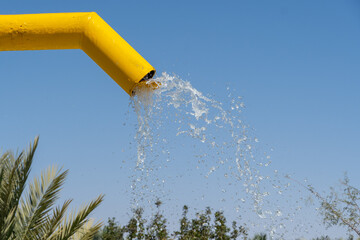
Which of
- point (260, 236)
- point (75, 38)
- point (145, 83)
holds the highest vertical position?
point (260, 236)

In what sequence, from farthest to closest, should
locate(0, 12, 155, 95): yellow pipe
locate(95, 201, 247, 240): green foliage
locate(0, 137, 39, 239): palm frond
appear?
locate(95, 201, 247, 240): green foliage → locate(0, 137, 39, 239): palm frond → locate(0, 12, 155, 95): yellow pipe

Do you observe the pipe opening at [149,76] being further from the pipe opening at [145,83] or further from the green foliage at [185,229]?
the green foliage at [185,229]

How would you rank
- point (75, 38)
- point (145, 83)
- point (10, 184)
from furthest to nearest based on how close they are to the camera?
point (10, 184), point (75, 38), point (145, 83)

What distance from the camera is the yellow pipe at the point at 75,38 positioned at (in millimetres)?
2410

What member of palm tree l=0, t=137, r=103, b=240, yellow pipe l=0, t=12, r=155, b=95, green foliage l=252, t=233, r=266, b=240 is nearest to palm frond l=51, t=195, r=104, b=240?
palm tree l=0, t=137, r=103, b=240

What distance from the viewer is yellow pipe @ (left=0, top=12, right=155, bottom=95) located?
2.41m

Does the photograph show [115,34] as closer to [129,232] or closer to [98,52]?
[98,52]

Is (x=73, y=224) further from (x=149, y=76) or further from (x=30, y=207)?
(x=149, y=76)

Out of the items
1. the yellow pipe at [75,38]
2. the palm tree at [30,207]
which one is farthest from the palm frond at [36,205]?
the yellow pipe at [75,38]

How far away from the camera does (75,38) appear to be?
105 inches

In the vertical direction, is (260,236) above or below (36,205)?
above

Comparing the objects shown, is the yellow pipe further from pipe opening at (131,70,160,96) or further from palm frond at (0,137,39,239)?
palm frond at (0,137,39,239)

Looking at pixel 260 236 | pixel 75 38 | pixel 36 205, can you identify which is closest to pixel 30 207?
pixel 36 205

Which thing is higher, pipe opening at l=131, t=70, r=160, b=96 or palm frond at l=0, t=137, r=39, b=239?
palm frond at l=0, t=137, r=39, b=239
